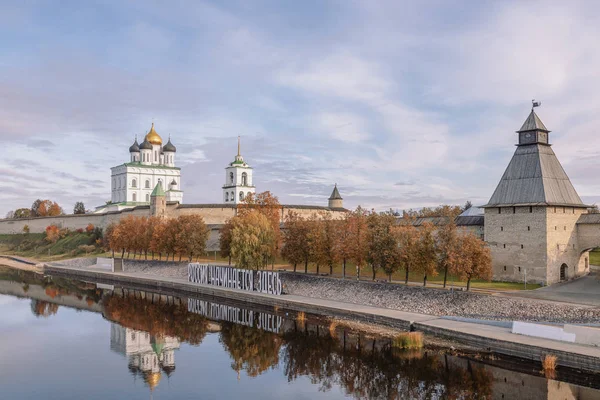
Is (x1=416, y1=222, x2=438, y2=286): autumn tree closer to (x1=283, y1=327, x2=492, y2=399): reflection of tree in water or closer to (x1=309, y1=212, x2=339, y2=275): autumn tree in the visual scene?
(x1=309, y1=212, x2=339, y2=275): autumn tree

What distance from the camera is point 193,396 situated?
48.4ft

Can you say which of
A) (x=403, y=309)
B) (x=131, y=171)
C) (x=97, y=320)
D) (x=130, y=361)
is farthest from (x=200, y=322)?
(x=131, y=171)

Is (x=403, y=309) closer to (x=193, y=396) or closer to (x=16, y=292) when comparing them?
(x=193, y=396)

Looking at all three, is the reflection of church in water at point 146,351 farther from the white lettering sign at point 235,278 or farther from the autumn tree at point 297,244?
the autumn tree at point 297,244

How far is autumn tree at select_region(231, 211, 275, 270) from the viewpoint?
31.4 metres

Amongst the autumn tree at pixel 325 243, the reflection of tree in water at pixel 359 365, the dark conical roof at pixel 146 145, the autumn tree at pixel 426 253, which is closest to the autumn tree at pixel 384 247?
the autumn tree at pixel 426 253

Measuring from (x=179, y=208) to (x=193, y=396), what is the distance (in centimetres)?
4124

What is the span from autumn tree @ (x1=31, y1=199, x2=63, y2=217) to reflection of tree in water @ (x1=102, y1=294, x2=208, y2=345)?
239 feet

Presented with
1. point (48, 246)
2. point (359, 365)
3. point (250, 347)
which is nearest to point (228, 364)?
point (250, 347)

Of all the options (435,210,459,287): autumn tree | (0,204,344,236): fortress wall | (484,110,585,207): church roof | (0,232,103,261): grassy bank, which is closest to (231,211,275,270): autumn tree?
(435,210,459,287): autumn tree

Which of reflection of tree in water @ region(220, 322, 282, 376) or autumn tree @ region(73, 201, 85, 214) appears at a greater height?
autumn tree @ region(73, 201, 85, 214)

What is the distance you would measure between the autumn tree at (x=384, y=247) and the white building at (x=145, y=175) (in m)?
52.9

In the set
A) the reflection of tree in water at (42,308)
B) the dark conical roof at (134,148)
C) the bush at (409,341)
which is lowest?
the reflection of tree in water at (42,308)

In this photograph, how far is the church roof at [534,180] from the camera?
2617 centimetres
